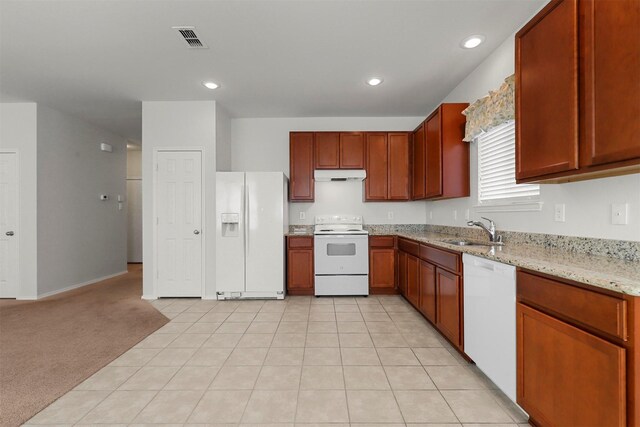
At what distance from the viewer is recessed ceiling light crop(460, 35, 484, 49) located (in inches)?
98.2

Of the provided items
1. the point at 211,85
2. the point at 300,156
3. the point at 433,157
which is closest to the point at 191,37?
the point at 211,85

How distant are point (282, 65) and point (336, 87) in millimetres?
789

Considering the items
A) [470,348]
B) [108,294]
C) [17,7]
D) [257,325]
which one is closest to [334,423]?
[470,348]

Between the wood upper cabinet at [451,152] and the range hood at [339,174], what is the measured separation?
1241 mm

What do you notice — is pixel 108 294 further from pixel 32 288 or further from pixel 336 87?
pixel 336 87

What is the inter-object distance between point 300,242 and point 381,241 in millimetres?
1167

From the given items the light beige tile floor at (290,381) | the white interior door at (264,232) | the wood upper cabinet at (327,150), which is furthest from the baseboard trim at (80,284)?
the wood upper cabinet at (327,150)

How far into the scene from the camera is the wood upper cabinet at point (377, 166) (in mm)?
4289

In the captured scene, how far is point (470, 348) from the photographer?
82.7 inches

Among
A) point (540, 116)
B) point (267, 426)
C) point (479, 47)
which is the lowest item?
point (267, 426)

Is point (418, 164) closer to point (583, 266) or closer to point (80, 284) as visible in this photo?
point (583, 266)

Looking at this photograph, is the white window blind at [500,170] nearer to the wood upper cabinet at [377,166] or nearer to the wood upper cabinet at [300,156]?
the wood upper cabinet at [377,166]

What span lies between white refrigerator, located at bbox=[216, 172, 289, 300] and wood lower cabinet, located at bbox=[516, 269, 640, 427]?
115 inches

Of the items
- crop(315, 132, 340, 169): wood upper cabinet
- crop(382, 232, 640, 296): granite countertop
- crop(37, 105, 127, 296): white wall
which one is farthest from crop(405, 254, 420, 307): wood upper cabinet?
crop(37, 105, 127, 296): white wall
